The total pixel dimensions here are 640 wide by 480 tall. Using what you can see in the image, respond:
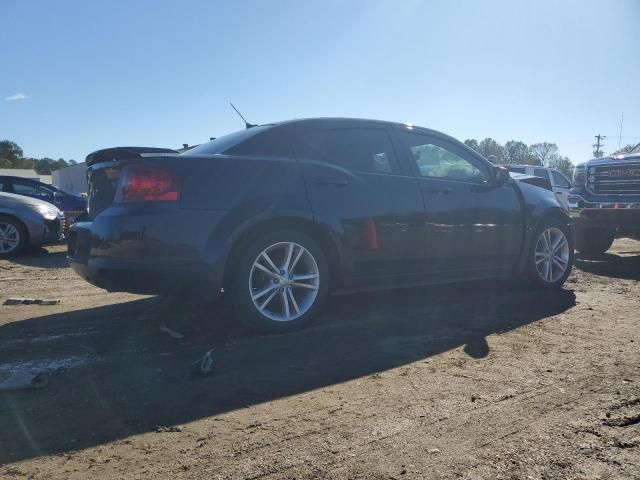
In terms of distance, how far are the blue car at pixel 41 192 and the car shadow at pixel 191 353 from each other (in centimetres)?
703

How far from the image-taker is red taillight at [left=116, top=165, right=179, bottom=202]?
12.3ft

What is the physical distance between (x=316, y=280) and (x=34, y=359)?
2.00 meters

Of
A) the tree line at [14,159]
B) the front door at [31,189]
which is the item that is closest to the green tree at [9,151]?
the tree line at [14,159]

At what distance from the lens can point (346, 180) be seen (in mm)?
4484

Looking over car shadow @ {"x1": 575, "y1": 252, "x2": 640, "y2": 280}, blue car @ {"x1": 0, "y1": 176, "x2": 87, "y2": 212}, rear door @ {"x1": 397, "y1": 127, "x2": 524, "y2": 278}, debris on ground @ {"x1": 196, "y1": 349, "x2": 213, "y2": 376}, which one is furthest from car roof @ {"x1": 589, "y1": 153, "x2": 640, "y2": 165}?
blue car @ {"x1": 0, "y1": 176, "x2": 87, "y2": 212}

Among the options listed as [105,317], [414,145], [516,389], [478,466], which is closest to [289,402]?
[478,466]

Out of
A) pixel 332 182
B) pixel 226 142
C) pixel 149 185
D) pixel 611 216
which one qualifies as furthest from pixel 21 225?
pixel 611 216

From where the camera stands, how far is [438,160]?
5.27 metres

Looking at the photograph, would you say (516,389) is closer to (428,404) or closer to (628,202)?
(428,404)

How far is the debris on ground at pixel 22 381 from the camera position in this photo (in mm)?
2971

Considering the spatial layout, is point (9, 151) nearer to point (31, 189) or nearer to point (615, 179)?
point (31, 189)

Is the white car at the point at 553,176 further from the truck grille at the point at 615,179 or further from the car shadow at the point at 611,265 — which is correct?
the car shadow at the point at 611,265

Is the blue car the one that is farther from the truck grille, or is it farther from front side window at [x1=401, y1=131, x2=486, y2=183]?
the truck grille

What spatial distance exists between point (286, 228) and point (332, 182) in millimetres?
562
